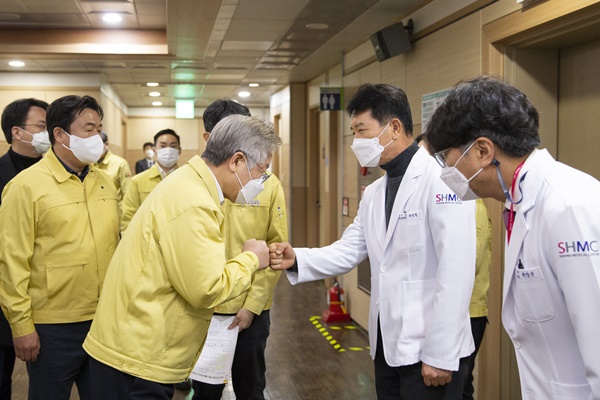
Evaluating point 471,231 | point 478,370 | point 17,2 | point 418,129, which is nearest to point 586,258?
point 471,231

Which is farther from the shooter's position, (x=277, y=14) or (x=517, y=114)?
(x=277, y=14)

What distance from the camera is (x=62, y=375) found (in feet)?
8.73

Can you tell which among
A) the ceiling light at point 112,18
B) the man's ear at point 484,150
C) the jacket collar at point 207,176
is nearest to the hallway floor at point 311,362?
the jacket collar at point 207,176

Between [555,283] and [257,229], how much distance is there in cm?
186

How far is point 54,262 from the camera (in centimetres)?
268

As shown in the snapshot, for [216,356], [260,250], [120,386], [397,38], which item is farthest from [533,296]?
[397,38]

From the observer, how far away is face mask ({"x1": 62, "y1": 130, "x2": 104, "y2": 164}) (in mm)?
2803

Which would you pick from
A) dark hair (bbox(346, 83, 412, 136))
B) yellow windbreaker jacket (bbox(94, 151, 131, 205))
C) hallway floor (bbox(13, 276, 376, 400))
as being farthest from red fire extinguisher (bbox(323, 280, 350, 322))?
dark hair (bbox(346, 83, 412, 136))

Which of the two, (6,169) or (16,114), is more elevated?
(16,114)

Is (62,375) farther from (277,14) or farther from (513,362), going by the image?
(277,14)

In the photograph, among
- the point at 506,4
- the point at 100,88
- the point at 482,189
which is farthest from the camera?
the point at 100,88

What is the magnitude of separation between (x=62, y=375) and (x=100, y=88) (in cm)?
748

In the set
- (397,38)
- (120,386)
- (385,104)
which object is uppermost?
(397,38)

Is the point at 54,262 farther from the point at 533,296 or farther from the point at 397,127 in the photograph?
the point at 533,296
